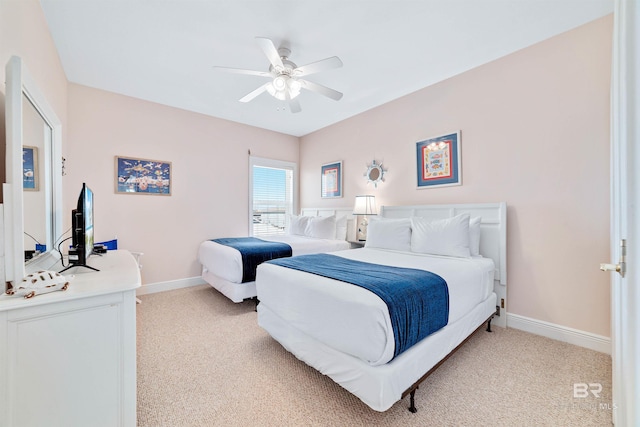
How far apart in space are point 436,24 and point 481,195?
1.75 m

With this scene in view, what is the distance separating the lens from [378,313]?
1377mm

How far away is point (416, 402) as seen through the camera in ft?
5.36

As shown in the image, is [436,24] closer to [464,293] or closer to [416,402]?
[464,293]

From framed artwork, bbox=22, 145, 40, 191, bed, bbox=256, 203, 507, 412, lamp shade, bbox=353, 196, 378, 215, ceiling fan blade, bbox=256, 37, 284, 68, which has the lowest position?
bed, bbox=256, 203, 507, 412

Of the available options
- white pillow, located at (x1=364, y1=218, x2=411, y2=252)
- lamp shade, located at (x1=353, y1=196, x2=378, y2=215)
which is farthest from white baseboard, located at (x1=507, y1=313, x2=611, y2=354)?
lamp shade, located at (x1=353, y1=196, x2=378, y2=215)

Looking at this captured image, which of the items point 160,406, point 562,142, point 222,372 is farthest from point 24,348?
point 562,142

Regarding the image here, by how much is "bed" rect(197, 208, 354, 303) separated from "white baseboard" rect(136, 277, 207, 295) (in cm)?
32

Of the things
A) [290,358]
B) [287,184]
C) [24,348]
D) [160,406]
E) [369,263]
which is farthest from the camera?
[287,184]

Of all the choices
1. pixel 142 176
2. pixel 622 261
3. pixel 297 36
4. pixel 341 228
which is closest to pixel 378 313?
pixel 622 261

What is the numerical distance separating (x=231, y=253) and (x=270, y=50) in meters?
2.19

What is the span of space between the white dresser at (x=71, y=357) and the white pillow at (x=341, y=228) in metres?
3.26

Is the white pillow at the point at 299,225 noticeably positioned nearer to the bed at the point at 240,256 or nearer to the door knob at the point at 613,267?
the bed at the point at 240,256

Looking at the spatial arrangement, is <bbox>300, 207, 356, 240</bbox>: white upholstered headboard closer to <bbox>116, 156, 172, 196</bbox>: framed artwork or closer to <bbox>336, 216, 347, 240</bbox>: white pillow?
<bbox>336, 216, 347, 240</bbox>: white pillow

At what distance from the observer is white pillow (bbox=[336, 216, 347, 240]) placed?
4273 millimetres
